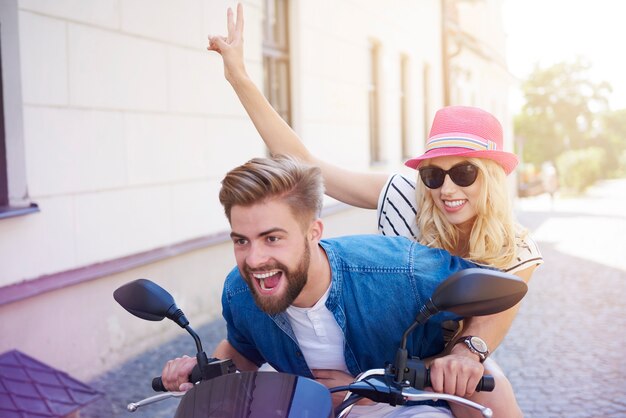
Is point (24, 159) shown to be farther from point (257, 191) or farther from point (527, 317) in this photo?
point (527, 317)

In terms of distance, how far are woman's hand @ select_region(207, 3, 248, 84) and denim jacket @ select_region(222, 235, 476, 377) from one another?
2.99 feet

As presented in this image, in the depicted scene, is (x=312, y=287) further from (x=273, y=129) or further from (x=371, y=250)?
(x=273, y=129)

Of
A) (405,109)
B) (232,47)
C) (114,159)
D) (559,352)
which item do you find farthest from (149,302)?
(405,109)

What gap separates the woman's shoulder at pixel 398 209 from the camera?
3.18 metres

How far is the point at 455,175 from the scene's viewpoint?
2.99 metres

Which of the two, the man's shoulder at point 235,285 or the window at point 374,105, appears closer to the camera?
the man's shoulder at point 235,285

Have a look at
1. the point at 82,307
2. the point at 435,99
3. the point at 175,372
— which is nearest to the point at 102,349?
the point at 82,307

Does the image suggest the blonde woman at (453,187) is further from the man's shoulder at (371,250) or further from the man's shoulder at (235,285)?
the man's shoulder at (235,285)

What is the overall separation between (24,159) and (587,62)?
291 ft

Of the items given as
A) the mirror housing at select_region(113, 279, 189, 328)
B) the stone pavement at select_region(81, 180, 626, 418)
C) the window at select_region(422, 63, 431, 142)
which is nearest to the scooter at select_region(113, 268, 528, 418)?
the mirror housing at select_region(113, 279, 189, 328)

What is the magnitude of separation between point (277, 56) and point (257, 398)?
7.81m

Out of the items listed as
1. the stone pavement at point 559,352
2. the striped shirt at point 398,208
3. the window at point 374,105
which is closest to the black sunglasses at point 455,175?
the striped shirt at point 398,208

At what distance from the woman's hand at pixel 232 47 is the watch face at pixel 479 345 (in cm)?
135

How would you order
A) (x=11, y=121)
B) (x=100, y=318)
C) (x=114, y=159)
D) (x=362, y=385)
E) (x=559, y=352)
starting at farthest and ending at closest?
1. (x=559, y=352)
2. (x=114, y=159)
3. (x=100, y=318)
4. (x=11, y=121)
5. (x=362, y=385)
